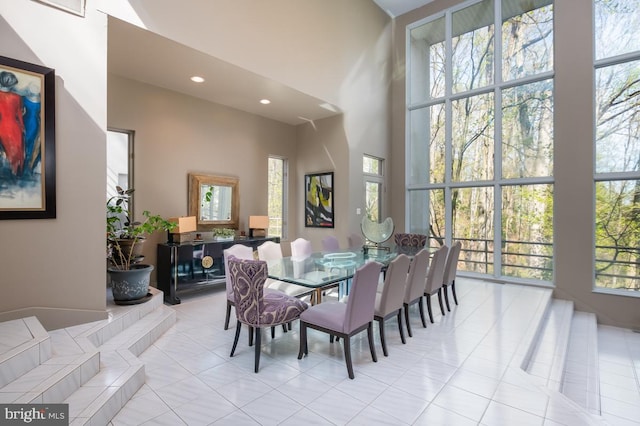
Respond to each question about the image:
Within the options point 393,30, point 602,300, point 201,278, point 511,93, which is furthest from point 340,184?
point 602,300

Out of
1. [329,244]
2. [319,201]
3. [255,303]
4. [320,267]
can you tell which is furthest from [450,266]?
[319,201]

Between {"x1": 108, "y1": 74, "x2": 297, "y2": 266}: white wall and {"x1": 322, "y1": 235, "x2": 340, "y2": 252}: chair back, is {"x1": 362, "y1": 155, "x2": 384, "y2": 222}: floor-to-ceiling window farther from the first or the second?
{"x1": 108, "y1": 74, "x2": 297, "y2": 266}: white wall

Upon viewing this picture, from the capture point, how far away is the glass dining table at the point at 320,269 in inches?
109

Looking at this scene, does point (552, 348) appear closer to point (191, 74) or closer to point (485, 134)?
point (485, 134)

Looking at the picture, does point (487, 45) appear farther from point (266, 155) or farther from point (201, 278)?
point (201, 278)

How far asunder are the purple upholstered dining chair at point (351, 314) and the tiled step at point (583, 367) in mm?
1764

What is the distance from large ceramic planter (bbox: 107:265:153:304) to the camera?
3.20 m

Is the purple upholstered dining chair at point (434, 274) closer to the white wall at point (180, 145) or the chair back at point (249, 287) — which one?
the chair back at point (249, 287)

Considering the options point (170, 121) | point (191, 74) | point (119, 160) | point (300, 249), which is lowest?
point (300, 249)

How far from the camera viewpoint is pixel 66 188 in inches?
107

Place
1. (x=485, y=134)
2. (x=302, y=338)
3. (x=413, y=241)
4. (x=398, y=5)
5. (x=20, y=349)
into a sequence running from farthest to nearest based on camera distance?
1. (x=398, y=5)
2. (x=485, y=134)
3. (x=413, y=241)
4. (x=302, y=338)
5. (x=20, y=349)

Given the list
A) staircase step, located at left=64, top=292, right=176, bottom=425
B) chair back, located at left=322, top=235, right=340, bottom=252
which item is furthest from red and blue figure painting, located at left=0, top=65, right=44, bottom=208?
chair back, located at left=322, top=235, right=340, bottom=252

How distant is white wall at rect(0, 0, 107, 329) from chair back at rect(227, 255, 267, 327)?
1392 millimetres

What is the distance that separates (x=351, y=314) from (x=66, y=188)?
2711 millimetres
